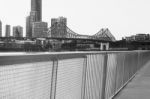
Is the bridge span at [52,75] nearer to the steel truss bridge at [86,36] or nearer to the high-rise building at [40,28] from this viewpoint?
the steel truss bridge at [86,36]

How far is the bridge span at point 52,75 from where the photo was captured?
2424 mm

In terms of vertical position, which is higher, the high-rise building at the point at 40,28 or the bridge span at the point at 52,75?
the high-rise building at the point at 40,28

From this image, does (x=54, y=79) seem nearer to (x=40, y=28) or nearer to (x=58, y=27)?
(x=40, y=28)

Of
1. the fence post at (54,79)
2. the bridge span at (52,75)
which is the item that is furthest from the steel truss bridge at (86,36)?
the fence post at (54,79)

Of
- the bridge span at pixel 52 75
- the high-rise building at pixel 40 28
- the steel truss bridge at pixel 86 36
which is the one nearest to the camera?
the bridge span at pixel 52 75

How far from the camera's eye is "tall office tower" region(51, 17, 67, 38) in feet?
391

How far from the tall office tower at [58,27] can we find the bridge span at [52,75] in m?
110

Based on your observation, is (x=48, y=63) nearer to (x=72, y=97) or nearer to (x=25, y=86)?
(x=25, y=86)

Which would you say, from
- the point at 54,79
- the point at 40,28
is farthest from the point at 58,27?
the point at 54,79

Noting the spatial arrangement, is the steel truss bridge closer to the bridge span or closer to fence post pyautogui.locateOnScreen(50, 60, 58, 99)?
the bridge span

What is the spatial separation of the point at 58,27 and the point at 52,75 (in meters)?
124

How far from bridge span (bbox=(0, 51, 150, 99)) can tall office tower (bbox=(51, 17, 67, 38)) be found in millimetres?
109763

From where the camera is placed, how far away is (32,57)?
2.78 m

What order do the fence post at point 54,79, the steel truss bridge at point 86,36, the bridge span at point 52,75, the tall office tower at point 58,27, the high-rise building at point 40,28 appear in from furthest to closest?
the tall office tower at point 58,27, the high-rise building at point 40,28, the steel truss bridge at point 86,36, the fence post at point 54,79, the bridge span at point 52,75
